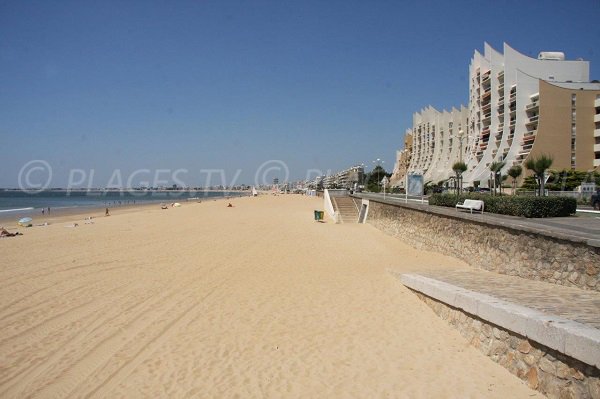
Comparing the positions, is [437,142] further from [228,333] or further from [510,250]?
[228,333]

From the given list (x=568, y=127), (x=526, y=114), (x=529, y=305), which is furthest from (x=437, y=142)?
(x=529, y=305)

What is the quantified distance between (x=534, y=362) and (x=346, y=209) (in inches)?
964

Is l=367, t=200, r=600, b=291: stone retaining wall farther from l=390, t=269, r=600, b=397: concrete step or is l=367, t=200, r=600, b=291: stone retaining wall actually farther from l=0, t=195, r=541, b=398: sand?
l=0, t=195, r=541, b=398: sand

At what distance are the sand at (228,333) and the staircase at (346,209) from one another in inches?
551

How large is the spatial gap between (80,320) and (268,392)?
3.92 meters

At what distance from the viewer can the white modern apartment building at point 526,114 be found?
50062 mm

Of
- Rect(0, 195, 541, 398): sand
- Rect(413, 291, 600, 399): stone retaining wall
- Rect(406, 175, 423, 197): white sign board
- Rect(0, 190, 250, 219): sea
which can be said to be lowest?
Rect(0, 190, 250, 219): sea

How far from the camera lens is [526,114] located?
2196 inches

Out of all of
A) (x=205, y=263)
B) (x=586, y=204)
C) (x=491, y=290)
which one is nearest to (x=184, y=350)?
(x=491, y=290)

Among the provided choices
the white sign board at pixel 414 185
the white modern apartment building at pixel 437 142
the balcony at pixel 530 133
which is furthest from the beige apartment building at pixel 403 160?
the white sign board at pixel 414 185

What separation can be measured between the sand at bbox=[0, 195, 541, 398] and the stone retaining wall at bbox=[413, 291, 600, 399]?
5.6 inches

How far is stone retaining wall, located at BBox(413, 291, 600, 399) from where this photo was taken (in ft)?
11.7

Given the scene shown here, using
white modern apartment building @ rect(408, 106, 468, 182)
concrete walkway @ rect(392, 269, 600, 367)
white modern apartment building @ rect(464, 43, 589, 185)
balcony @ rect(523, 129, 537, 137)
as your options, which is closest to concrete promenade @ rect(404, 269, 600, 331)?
concrete walkway @ rect(392, 269, 600, 367)

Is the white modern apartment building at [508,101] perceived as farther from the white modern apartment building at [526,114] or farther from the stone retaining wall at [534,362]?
the stone retaining wall at [534,362]
